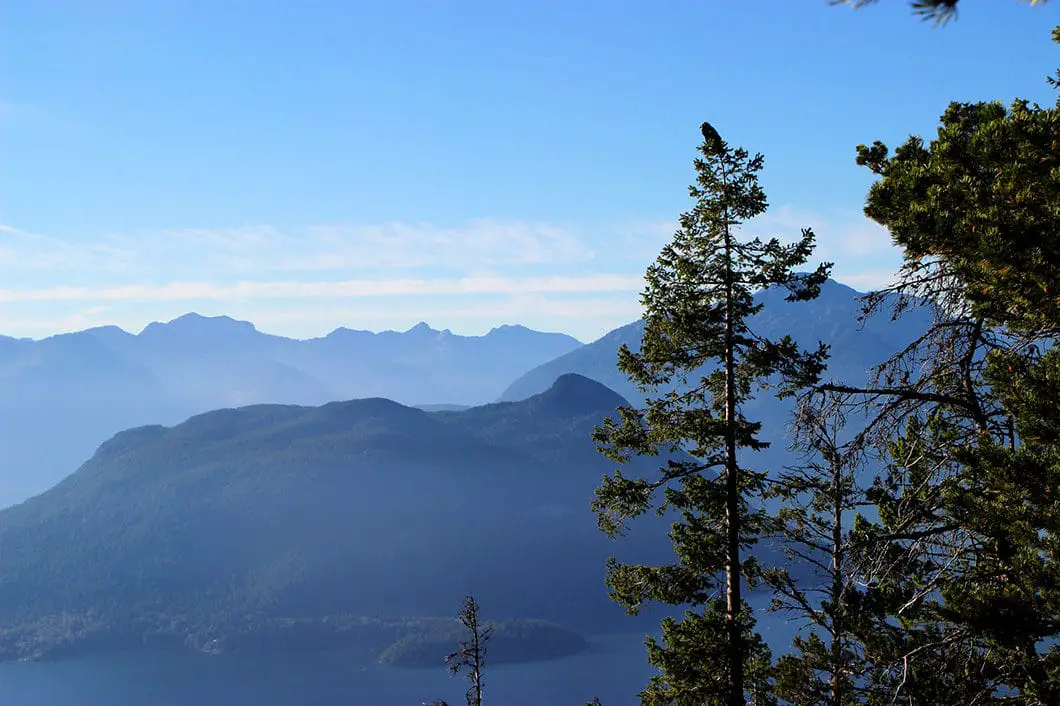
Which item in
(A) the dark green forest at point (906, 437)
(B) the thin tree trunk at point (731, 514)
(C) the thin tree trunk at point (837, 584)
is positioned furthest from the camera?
(C) the thin tree trunk at point (837, 584)

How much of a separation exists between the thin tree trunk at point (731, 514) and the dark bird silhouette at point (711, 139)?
1497mm

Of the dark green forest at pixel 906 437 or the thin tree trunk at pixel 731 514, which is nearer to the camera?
the dark green forest at pixel 906 437

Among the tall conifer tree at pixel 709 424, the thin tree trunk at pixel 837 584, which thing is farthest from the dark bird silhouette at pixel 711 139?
the thin tree trunk at pixel 837 584

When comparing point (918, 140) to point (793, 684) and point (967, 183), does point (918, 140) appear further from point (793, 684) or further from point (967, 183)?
point (793, 684)

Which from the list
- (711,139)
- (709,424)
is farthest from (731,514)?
(711,139)

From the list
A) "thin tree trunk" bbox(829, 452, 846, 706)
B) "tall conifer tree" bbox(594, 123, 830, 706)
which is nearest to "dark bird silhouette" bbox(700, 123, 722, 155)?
"tall conifer tree" bbox(594, 123, 830, 706)

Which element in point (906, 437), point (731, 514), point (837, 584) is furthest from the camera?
point (731, 514)

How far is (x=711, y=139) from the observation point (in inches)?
685

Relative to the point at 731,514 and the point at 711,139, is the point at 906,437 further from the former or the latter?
the point at 711,139

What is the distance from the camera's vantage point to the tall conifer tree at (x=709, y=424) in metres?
17.3

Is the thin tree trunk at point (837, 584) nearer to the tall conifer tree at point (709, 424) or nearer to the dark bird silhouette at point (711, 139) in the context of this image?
the tall conifer tree at point (709, 424)

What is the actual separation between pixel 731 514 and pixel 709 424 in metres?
1.88

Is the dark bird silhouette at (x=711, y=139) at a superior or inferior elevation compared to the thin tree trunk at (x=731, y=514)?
superior

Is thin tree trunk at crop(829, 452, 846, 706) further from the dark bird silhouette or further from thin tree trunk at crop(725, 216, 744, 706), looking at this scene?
the dark bird silhouette
